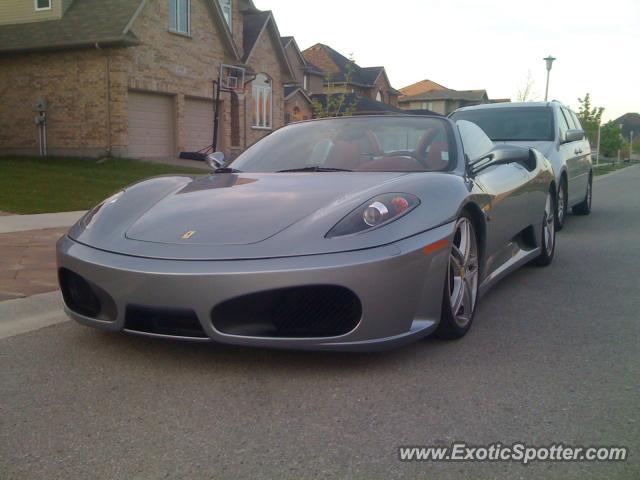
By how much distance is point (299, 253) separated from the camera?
297cm

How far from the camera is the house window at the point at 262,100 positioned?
2541cm

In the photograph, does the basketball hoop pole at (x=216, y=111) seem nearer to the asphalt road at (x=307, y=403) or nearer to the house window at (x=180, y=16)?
the house window at (x=180, y=16)

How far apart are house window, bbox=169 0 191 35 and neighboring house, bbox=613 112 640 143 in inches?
5005

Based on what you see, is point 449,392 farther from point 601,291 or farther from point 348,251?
point 601,291

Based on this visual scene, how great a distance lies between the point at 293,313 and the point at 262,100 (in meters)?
23.6

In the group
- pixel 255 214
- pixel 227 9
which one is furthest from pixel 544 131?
pixel 227 9

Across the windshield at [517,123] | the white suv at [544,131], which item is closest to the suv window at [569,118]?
the white suv at [544,131]

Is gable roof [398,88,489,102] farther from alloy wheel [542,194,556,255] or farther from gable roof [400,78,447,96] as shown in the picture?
alloy wheel [542,194,556,255]

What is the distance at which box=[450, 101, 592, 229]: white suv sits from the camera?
8070 millimetres

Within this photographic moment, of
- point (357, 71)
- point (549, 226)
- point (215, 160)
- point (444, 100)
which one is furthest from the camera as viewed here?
point (444, 100)

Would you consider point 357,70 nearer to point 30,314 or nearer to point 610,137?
point 610,137

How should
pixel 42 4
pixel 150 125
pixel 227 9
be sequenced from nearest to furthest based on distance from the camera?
pixel 150 125 → pixel 42 4 → pixel 227 9

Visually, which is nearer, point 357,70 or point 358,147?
point 358,147

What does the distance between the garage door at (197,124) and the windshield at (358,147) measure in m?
16.9
